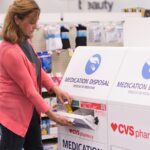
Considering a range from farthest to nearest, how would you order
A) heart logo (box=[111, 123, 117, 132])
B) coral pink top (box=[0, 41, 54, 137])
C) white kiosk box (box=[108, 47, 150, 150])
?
coral pink top (box=[0, 41, 54, 137]) < heart logo (box=[111, 123, 117, 132]) < white kiosk box (box=[108, 47, 150, 150])

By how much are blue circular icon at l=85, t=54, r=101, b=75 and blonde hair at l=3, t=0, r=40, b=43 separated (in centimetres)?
41

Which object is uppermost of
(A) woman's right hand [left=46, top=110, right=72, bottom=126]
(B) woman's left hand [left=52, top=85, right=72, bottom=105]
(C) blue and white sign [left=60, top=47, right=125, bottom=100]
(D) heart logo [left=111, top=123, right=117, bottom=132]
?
(C) blue and white sign [left=60, top=47, right=125, bottom=100]

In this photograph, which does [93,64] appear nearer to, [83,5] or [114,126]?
[114,126]

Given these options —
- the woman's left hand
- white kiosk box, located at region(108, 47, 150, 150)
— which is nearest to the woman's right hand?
the woman's left hand

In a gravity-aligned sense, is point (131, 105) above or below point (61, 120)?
above

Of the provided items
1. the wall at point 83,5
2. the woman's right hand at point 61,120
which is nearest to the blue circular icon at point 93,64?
the woman's right hand at point 61,120

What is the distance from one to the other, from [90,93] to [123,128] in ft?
0.96

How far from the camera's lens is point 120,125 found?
6.23ft

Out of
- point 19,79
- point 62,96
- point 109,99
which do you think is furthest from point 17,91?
point 109,99

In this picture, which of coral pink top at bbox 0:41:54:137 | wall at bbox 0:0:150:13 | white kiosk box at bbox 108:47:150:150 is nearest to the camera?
white kiosk box at bbox 108:47:150:150

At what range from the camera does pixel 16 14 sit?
6.86ft

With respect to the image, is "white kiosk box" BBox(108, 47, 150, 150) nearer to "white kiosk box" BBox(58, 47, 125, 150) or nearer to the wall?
"white kiosk box" BBox(58, 47, 125, 150)

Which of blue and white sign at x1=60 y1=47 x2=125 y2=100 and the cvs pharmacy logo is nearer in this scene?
the cvs pharmacy logo

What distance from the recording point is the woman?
207 centimetres
